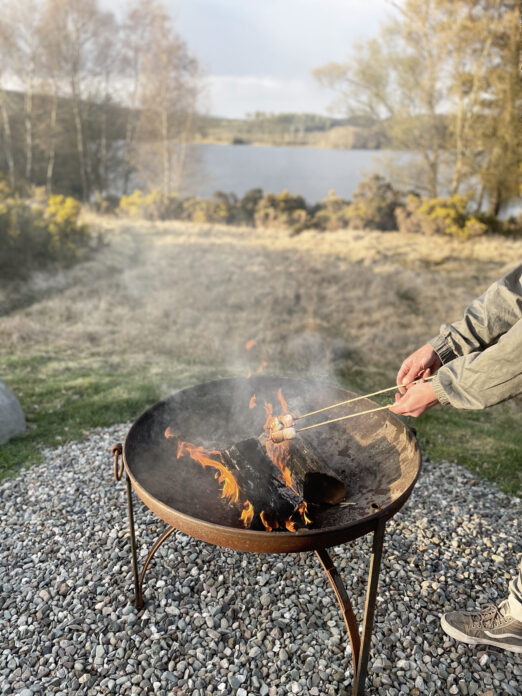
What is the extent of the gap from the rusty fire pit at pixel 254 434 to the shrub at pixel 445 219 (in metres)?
12.2

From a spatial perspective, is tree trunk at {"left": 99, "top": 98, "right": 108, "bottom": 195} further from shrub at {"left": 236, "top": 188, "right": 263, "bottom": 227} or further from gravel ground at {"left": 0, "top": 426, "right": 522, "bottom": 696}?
gravel ground at {"left": 0, "top": 426, "right": 522, "bottom": 696}

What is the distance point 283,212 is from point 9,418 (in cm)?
1309

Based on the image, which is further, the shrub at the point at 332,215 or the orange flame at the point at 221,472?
the shrub at the point at 332,215

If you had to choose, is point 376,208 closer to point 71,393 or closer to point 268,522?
point 71,393

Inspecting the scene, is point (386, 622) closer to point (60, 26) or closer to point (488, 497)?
point (488, 497)

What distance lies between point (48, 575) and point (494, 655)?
237cm

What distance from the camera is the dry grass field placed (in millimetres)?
4797

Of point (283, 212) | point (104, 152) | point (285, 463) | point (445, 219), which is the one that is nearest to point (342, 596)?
point (285, 463)

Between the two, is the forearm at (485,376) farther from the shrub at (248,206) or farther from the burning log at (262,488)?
the shrub at (248,206)

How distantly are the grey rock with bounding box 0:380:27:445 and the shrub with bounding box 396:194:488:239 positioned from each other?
40.9ft

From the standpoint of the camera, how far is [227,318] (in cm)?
779

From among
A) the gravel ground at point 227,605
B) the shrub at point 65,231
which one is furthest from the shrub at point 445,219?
the gravel ground at point 227,605

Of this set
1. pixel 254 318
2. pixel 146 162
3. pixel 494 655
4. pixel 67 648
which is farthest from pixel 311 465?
pixel 146 162

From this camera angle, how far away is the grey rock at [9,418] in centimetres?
398
